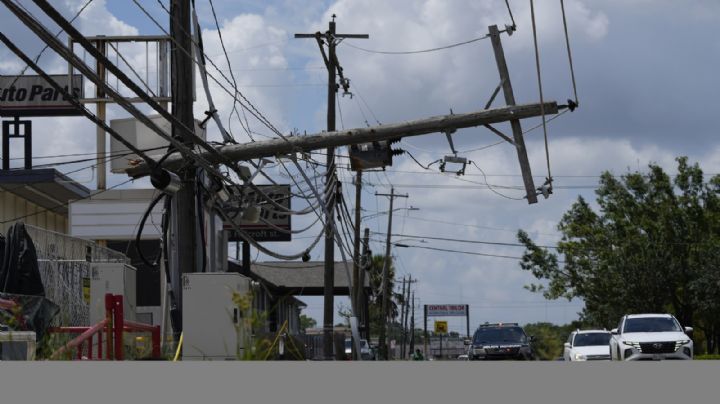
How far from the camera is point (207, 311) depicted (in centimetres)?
1708

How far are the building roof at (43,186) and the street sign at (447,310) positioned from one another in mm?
86876

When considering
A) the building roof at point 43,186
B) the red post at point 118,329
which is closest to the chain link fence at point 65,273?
the red post at point 118,329

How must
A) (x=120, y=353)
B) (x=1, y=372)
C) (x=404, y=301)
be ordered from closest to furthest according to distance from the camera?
(x=1, y=372), (x=120, y=353), (x=404, y=301)

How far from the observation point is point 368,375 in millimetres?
6820

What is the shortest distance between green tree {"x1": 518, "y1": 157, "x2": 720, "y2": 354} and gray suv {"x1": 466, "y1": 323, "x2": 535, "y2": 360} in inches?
639

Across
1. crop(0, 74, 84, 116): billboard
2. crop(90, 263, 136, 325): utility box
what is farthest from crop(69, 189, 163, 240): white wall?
crop(90, 263, 136, 325): utility box

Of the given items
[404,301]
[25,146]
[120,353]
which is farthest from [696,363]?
[404,301]

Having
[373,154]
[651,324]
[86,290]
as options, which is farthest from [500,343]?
[86,290]

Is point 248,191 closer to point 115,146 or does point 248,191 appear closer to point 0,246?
point 0,246

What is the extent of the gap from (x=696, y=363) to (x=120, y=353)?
891 cm

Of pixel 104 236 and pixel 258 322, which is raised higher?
pixel 104 236

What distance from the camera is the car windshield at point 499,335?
3594 centimetres

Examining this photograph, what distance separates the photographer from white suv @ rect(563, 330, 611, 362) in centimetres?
3106

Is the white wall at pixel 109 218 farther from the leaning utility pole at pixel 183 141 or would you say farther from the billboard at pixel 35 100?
the leaning utility pole at pixel 183 141
